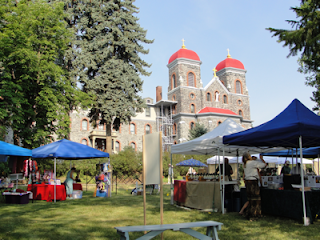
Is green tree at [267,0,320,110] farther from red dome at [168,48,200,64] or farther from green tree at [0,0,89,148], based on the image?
red dome at [168,48,200,64]

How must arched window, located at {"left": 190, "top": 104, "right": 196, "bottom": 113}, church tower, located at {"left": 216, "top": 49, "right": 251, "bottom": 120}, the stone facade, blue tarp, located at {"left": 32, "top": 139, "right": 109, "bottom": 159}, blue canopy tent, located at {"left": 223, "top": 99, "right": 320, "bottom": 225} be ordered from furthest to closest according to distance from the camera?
church tower, located at {"left": 216, "top": 49, "right": 251, "bottom": 120}, arched window, located at {"left": 190, "top": 104, "right": 196, "bottom": 113}, the stone facade, blue tarp, located at {"left": 32, "top": 139, "right": 109, "bottom": 159}, blue canopy tent, located at {"left": 223, "top": 99, "right": 320, "bottom": 225}

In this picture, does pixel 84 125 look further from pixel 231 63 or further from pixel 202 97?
pixel 231 63

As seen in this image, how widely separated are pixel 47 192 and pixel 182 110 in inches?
1219

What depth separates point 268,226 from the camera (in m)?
6.81

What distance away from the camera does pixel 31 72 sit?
18.6 metres

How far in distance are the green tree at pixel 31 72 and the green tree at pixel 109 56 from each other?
3130 millimetres

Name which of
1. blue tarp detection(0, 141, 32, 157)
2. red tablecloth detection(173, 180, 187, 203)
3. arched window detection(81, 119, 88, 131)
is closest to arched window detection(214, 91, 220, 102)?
arched window detection(81, 119, 88, 131)

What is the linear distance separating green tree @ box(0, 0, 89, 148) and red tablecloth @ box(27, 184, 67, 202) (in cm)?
582

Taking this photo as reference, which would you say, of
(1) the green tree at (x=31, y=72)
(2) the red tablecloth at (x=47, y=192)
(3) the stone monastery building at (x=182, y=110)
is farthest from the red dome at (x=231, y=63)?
(2) the red tablecloth at (x=47, y=192)

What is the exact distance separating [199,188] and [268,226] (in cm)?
317

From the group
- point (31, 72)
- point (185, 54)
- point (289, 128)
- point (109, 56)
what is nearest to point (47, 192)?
point (31, 72)

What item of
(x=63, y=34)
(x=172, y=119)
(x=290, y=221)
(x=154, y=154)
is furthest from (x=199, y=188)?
(x=172, y=119)

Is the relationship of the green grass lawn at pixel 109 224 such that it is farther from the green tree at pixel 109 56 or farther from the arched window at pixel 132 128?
the arched window at pixel 132 128

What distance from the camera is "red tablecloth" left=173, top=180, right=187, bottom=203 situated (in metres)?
10.3
